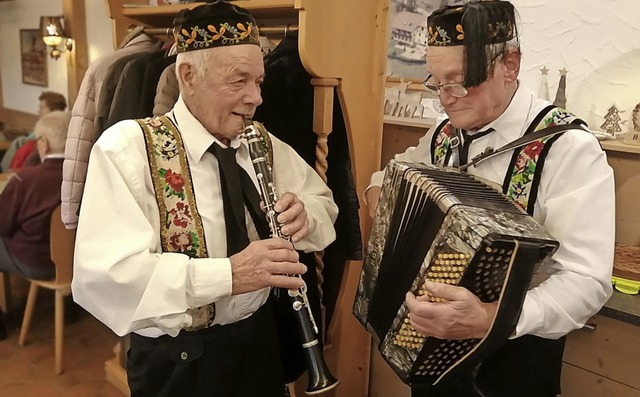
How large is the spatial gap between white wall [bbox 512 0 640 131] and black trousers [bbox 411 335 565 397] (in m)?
0.78

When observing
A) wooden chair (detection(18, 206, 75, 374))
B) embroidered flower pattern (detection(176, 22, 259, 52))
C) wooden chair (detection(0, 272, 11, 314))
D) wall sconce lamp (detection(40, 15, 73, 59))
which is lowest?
wooden chair (detection(0, 272, 11, 314))

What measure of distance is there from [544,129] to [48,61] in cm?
392

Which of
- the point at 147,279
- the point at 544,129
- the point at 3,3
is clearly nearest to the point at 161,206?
the point at 147,279

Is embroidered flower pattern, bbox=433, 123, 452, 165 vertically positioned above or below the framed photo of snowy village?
below

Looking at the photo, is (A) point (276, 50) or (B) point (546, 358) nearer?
(B) point (546, 358)

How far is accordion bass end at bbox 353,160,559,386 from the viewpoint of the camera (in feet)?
3.13

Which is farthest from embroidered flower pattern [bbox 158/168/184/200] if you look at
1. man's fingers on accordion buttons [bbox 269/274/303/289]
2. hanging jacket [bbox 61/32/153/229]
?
hanging jacket [bbox 61/32/153/229]

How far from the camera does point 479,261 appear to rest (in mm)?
958

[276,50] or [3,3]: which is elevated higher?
[3,3]

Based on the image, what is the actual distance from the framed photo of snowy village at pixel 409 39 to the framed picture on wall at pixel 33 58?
2983 mm

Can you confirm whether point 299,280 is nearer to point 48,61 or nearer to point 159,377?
point 159,377

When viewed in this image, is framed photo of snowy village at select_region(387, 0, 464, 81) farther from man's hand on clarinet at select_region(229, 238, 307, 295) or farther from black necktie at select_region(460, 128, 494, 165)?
man's hand on clarinet at select_region(229, 238, 307, 295)

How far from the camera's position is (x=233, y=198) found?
1.21 m

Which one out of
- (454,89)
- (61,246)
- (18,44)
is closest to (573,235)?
(454,89)
